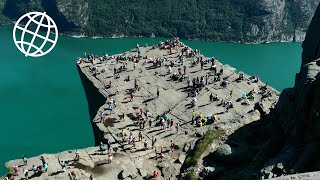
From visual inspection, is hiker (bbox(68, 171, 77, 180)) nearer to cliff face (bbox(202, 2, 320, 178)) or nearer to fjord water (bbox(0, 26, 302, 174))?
cliff face (bbox(202, 2, 320, 178))

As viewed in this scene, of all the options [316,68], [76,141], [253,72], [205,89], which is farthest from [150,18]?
[316,68]

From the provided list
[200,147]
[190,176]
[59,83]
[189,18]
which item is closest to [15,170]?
[200,147]

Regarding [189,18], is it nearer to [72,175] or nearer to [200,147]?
[72,175]

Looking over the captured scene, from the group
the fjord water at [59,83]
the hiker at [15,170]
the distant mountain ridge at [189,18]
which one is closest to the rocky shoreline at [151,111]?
the hiker at [15,170]

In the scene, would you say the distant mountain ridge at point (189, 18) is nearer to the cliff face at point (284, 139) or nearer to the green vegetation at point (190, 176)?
the cliff face at point (284, 139)

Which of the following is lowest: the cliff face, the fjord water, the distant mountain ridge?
the fjord water

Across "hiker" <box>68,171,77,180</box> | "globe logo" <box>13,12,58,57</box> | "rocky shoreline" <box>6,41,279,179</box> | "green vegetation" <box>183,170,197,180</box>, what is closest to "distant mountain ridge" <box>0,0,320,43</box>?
"globe logo" <box>13,12,58,57</box>

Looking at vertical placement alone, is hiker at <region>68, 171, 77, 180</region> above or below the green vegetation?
below
